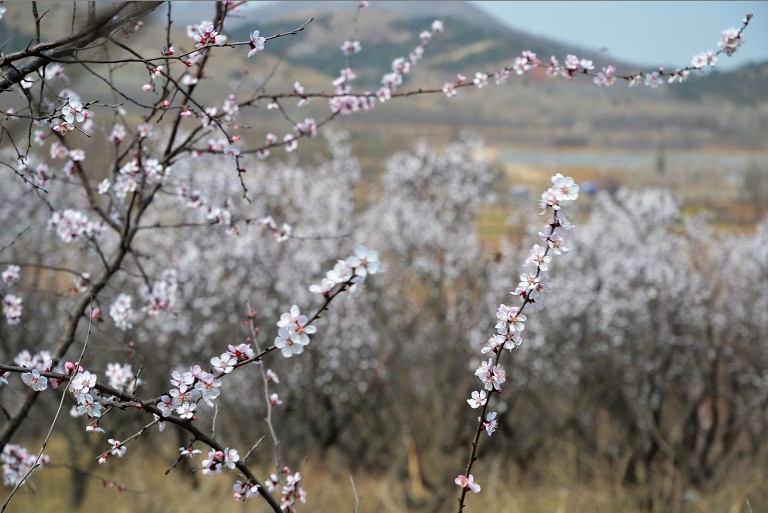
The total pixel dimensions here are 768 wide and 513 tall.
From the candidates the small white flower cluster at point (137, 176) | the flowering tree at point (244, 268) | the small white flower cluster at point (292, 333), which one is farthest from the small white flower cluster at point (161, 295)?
the small white flower cluster at point (292, 333)

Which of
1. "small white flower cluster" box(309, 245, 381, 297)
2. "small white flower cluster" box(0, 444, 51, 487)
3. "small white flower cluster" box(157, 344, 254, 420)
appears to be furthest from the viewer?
"small white flower cluster" box(0, 444, 51, 487)

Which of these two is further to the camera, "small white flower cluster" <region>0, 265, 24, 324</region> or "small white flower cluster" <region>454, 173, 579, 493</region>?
"small white flower cluster" <region>0, 265, 24, 324</region>

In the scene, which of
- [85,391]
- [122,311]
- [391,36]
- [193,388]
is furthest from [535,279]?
[391,36]

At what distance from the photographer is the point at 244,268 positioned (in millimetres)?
10617

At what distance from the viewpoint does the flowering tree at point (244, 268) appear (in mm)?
2035

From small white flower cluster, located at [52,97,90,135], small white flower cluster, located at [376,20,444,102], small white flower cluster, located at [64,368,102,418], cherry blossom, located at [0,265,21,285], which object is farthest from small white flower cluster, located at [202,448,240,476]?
small white flower cluster, located at [376,20,444,102]

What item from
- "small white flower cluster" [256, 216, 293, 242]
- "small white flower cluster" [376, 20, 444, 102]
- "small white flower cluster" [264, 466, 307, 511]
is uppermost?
"small white flower cluster" [376, 20, 444, 102]

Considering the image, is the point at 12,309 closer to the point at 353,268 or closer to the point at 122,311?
the point at 122,311

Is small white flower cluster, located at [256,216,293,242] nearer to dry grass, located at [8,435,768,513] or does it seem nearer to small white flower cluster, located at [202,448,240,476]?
small white flower cluster, located at [202,448,240,476]

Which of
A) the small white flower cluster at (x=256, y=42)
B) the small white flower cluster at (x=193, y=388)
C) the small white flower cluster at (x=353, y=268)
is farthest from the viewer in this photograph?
the small white flower cluster at (x=256, y=42)

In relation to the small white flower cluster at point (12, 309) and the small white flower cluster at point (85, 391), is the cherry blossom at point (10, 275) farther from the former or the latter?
the small white flower cluster at point (85, 391)

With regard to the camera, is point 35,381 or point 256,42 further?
point 256,42

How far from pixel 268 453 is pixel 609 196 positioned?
40.4ft

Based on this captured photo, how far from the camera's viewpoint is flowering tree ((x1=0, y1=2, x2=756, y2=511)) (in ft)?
6.68
